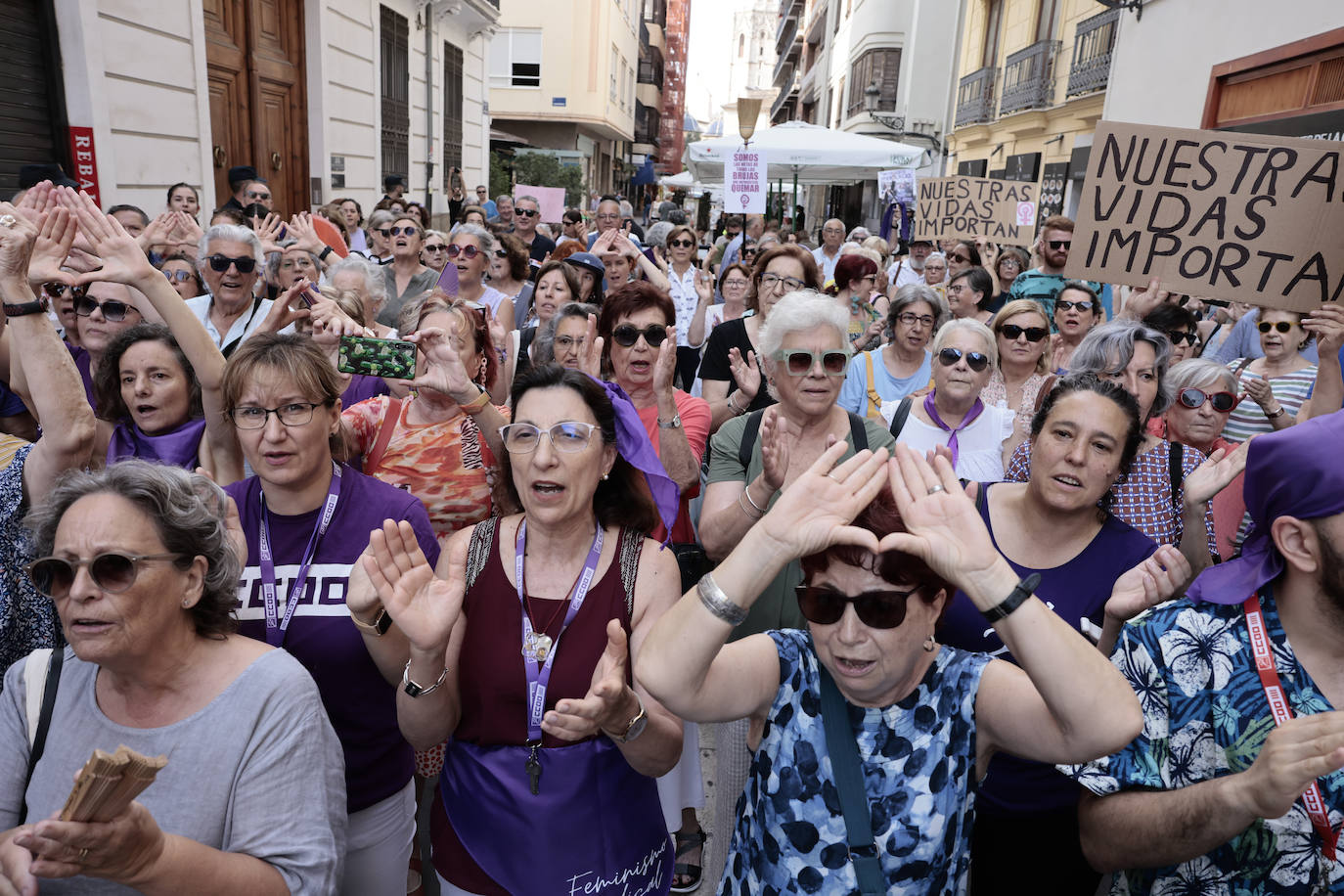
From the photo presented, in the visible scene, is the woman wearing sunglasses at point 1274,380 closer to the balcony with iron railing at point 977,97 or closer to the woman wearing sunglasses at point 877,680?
the woman wearing sunglasses at point 877,680

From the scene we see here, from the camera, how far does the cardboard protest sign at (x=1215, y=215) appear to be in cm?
391

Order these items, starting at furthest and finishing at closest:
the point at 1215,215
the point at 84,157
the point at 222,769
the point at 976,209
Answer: the point at 976,209, the point at 84,157, the point at 1215,215, the point at 222,769

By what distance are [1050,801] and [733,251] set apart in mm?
10318

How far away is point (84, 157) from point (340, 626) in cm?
770

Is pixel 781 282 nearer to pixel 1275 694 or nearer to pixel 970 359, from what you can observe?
pixel 970 359

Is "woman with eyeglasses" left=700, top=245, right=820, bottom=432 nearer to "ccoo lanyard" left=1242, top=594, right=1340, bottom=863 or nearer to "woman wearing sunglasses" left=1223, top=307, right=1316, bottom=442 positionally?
"woman wearing sunglasses" left=1223, top=307, right=1316, bottom=442

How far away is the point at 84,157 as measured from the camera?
8.02 meters

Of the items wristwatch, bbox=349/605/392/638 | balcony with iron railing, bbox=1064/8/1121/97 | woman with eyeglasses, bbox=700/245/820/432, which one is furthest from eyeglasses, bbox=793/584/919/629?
balcony with iron railing, bbox=1064/8/1121/97

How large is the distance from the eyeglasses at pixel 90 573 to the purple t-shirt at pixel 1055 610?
6.70 ft

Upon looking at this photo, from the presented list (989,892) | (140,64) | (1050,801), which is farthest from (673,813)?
(140,64)

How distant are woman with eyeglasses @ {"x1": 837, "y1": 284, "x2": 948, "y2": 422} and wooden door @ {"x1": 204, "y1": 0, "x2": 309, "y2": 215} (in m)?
8.87

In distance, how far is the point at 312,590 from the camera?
2537 millimetres

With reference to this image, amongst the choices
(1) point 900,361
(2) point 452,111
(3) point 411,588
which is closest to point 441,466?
(3) point 411,588

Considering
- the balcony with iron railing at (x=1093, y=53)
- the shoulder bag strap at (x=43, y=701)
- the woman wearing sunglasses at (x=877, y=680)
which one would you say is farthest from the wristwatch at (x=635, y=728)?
the balcony with iron railing at (x=1093, y=53)
